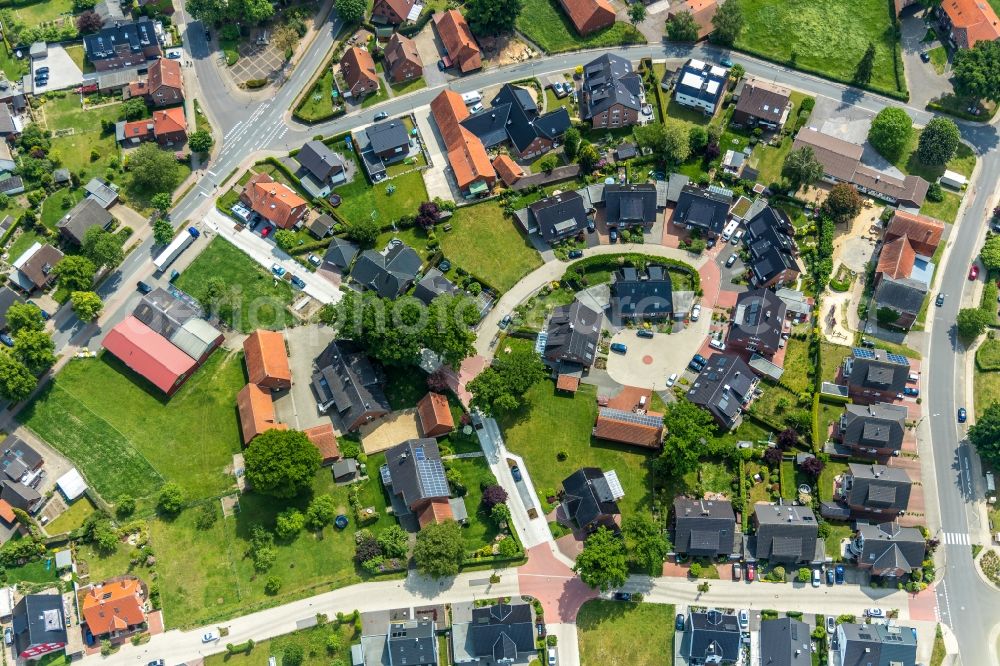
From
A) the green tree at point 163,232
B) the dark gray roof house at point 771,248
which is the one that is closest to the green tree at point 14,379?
the green tree at point 163,232

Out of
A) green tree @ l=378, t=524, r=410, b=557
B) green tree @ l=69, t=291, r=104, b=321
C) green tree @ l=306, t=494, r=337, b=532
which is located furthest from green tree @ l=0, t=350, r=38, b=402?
green tree @ l=378, t=524, r=410, b=557

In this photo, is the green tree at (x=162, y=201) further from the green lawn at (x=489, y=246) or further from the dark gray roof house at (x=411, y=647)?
the dark gray roof house at (x=411, y=647)

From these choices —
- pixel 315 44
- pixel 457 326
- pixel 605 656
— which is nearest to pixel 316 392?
pixel 457 326

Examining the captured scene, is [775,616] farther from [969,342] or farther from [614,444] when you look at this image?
[969,342]

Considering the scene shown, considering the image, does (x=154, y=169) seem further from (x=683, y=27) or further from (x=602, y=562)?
(x=683, y=27)

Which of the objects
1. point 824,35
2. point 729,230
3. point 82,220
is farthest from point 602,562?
point 824,35

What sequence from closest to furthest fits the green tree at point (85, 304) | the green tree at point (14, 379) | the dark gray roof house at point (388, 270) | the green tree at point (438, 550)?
the green tree at point (438, 550) < the green tree at point (14, 379) < the green tree at point (85, 304) < the dark gray roof house at point (388, 270)

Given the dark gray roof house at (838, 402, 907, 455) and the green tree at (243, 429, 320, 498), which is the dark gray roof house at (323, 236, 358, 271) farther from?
the dark gray roof house at (838, 402, 907, 455)
